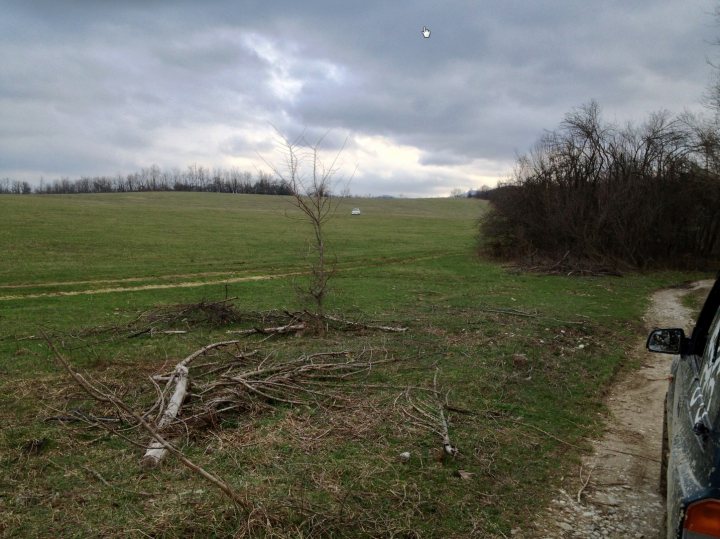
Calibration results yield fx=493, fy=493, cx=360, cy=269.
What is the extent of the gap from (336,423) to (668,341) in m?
3.54

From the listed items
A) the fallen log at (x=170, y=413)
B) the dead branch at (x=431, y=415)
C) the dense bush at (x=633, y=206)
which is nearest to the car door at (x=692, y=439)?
the dead branch at (x=431, y=415)

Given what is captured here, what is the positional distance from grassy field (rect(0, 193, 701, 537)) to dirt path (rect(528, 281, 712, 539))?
212 mm

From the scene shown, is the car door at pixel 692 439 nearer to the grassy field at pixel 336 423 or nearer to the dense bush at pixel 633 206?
the grassy field at pixel 336 423

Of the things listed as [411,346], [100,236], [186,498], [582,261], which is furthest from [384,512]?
[100,236]

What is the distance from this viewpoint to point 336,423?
5.81m

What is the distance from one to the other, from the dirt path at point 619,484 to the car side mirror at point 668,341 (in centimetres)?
153

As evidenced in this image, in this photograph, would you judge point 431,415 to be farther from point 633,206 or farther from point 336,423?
point 633,206

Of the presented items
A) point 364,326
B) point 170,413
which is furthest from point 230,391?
Answer: point 364,326

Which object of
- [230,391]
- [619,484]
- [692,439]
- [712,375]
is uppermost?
[712,375]

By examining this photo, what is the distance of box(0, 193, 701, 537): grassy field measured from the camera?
404cm

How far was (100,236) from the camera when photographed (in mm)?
37719

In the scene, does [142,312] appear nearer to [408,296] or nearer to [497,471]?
[408,296]

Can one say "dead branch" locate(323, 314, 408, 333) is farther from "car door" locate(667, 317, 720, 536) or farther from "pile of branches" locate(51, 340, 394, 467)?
"car door" locate(667, 317, 720, 536)

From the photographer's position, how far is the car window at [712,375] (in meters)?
2.39
